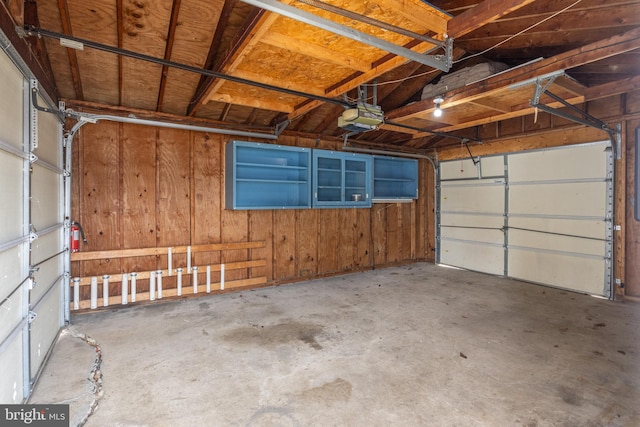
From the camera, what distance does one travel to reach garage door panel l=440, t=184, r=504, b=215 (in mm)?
5465

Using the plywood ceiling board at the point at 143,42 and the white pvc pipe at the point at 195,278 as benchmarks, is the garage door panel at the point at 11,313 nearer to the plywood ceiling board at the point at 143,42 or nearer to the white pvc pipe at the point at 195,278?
the plywood ceiling board at the point at 143,42

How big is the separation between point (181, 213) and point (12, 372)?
2545 mm

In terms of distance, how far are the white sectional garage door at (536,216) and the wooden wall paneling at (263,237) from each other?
3.72 metres

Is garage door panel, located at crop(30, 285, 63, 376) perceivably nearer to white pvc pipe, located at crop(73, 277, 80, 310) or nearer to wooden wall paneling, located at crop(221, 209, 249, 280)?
white pvc pipe, located at crop(73, 277, 80, 310)

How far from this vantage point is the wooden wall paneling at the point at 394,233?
6.20 meters

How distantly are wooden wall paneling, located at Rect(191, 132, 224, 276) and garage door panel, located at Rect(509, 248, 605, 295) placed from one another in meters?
4.90

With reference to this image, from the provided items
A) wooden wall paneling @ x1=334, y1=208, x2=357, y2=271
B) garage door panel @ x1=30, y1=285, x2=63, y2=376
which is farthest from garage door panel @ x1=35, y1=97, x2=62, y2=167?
wooden wall paneling @ x1=334, y1=208, x2=357, y2=271

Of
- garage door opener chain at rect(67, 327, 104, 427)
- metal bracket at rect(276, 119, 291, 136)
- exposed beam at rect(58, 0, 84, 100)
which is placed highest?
exposed beam at rect(58, 0, 84, 100)

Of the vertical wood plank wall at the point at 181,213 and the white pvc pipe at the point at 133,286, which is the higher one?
the vertical wood plank wall at the point at 181,213

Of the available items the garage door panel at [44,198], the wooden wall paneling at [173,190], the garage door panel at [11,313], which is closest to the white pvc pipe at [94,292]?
the wooden wall paneling at [173,190]

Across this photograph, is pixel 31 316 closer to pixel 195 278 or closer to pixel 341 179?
pixel 195 278

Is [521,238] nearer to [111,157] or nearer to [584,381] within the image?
[584,381]

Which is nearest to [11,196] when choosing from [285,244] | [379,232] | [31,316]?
[31,316]

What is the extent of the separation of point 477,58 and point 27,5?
14.3 ft
